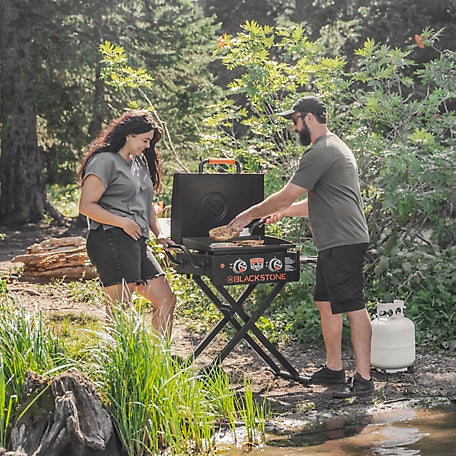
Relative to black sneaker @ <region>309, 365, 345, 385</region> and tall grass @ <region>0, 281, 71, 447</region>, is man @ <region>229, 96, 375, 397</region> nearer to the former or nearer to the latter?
black sneaker @ <region>309, 365, 345, 385</region>

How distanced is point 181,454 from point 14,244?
1140 centimetres

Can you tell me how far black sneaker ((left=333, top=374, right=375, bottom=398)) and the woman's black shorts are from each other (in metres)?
1.54

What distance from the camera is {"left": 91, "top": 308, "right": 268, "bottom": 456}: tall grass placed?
15.1ft

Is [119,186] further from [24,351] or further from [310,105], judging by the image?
[310,105]

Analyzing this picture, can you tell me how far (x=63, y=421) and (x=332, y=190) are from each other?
2610mm

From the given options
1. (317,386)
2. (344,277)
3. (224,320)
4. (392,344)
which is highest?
(344,277)

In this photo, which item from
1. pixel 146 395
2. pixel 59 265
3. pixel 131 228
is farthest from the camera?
pixel 59 265

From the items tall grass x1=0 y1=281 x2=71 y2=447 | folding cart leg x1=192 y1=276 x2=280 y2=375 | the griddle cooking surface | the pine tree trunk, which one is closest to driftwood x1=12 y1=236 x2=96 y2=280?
folding cart leg x1=192 y1=276 x2=280 y2=375

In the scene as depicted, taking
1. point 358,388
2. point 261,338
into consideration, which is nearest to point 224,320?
point 261,338

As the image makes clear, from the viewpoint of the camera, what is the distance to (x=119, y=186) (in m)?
5.65

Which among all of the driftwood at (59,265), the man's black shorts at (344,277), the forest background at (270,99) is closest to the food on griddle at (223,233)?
the man's black shorts at (344,277)

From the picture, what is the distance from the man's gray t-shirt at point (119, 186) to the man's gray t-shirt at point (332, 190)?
106 cm

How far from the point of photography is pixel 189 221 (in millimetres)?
6098

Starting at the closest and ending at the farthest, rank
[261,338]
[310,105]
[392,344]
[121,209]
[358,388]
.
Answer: [121,209]
[358,388]
[310,105]
[261,338]
[392,344]
